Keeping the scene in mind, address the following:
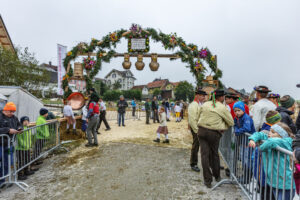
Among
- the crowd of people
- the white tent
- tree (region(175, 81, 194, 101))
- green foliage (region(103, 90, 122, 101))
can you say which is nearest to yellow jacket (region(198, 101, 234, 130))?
the crowd of people

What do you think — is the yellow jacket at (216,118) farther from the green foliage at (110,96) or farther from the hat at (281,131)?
the green foliage at (110,96)

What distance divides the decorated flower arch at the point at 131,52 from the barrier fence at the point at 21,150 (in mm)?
3403

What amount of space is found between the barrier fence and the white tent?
3707 mm

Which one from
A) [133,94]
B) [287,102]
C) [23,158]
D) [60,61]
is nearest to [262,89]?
[287,102]

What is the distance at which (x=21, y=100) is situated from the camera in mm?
7676

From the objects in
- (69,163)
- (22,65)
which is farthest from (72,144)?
(22,65)

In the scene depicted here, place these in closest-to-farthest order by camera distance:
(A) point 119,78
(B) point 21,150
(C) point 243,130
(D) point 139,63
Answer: (C) point 243,130 < (B) point 21,150 < (D) point 139,63 < (A) point 119,78

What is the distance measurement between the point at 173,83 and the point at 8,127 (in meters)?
76.5

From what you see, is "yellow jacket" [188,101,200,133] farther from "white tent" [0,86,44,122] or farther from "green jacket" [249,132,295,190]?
"white tent" [0,86,44,122]

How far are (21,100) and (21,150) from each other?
17.3 ft

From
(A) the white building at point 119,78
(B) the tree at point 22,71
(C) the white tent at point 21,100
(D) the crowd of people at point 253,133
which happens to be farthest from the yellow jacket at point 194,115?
(A) the white building at point 119,78

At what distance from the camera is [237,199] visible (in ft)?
9.15

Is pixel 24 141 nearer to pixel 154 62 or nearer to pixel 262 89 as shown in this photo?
pixel 262 89

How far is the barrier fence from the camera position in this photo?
10.6ft
